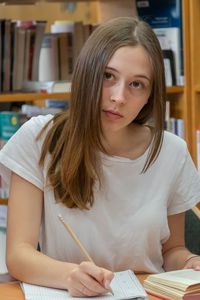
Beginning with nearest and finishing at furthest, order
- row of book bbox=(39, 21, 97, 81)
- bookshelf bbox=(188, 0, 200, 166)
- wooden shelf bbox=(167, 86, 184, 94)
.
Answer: bookshelf bbox=(188, 0, 200, 166) < wooden shelf bbox=(167, 86, 184, 94) < row of book bbox=(39, 21, 97, 81)

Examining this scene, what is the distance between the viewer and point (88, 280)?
4.00 ft

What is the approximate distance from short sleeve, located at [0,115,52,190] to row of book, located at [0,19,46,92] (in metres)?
0.89

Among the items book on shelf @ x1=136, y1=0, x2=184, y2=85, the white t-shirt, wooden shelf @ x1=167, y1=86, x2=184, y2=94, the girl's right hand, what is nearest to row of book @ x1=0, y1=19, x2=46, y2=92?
book on shelf @ x1=136, y1=0, x2=184, y2=85

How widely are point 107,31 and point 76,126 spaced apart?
236 millimetres

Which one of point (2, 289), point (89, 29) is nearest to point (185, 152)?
point (2, 289)

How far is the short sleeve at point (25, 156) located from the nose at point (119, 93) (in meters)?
0.25

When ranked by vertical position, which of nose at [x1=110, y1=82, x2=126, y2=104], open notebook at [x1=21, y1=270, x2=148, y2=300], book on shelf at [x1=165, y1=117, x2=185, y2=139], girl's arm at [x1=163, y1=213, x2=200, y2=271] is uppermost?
nose at [x1=110, y1=82, x2=126, y2=104]

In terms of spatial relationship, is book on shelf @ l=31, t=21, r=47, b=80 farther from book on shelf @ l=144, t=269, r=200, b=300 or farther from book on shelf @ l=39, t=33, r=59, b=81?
book on shelf @ l=144, t=269, r=200, b=300

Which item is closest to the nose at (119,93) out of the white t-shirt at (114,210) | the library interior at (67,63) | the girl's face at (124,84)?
the girl's face at (124,84)

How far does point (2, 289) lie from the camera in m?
1.33

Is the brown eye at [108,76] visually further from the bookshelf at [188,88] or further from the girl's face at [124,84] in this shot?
the bookshelf at [188,88]

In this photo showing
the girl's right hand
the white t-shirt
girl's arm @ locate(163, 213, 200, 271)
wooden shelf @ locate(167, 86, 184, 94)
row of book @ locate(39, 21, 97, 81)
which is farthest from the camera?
row of book @ locate(39, 21, 97, 81)

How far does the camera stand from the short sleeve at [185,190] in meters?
1.62

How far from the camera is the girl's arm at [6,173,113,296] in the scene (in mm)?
1226
